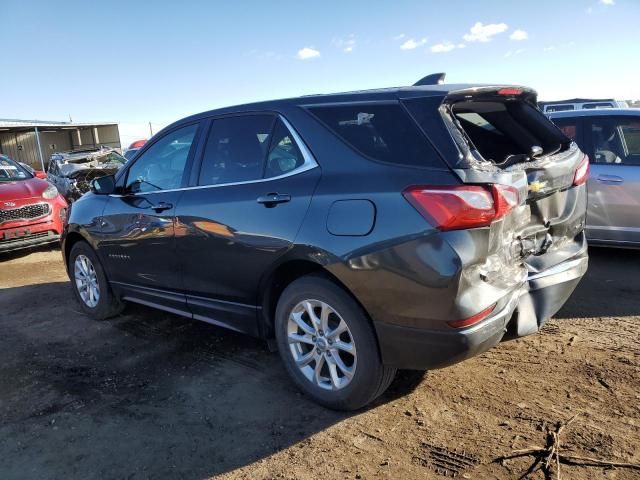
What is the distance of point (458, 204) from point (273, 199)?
116 cm

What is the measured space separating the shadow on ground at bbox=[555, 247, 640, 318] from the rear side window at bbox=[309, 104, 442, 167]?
8.13 feet

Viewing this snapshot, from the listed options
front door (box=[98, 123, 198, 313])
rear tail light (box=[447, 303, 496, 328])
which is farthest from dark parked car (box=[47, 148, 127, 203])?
rear tail light (box=[447, 303, 496, 328])

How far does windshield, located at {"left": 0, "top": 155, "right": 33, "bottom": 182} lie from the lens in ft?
28.3

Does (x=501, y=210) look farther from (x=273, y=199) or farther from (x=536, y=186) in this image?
(x=273, y=199)

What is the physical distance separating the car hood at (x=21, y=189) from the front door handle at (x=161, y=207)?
5094 mm

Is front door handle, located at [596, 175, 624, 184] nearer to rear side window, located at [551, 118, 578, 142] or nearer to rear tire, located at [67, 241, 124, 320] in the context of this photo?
rear side window, located at [551, 118, 578, 142]


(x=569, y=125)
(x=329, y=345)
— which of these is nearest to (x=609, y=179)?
(x=569, y=125)

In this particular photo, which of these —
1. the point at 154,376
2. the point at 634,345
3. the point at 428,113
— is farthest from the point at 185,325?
the point at 634,345

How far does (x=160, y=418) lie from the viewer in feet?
10.2

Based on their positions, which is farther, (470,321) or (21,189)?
(21,189)

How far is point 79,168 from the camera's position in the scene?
40.7ft

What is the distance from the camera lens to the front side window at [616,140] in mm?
5754

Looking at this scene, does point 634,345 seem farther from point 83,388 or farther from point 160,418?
point 83,388

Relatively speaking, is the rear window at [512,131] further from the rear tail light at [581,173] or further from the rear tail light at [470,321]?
the rear tail light at [470,321]
